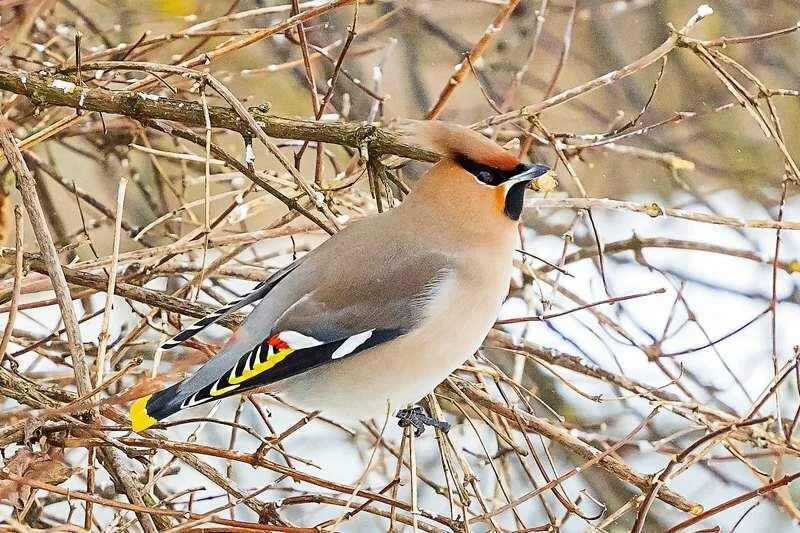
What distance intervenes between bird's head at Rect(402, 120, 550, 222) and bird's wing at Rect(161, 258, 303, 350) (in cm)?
32

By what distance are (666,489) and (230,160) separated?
0.93m

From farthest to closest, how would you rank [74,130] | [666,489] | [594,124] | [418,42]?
[594,124] < [418,42] < [74,130] < [666,489]

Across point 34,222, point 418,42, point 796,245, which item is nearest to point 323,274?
point 34,222

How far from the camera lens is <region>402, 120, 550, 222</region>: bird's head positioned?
189 centimetres

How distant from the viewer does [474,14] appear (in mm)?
4008

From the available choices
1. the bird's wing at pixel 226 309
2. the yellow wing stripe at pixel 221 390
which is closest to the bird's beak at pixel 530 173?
the bird's wing at pixel 226 309

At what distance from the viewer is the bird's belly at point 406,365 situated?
183 centimetres

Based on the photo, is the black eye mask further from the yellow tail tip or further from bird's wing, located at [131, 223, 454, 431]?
the yellow tail tip

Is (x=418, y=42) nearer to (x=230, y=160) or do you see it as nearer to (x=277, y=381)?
(x=230, y=160)

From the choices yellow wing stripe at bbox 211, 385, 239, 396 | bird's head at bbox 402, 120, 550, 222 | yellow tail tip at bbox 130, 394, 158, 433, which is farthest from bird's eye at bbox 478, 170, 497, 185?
yellow tail tip at bbox 130, 394, 158, 433

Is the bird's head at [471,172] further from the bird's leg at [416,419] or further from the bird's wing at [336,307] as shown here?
the bird's leg at [416,419]

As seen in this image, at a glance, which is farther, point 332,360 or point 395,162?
point 395,162

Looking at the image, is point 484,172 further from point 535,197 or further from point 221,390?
point 535,197

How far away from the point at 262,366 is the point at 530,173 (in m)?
0.57
